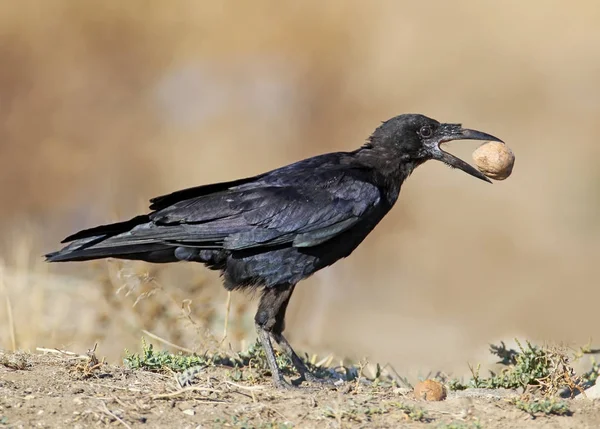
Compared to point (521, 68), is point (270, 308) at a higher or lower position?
lower

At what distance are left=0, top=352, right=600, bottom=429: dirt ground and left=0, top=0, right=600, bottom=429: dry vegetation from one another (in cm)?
423

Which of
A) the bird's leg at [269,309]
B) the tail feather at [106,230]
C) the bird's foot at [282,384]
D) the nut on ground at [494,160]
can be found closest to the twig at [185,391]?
the bird's foot at [282,384]

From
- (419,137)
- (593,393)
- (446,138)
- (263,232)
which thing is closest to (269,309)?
(263,232)

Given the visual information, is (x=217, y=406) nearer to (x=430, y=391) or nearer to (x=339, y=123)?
(x=430, y=391)

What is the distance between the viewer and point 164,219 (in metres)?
6.93

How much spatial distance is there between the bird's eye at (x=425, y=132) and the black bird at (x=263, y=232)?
2.27 ft

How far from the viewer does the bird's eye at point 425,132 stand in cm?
765

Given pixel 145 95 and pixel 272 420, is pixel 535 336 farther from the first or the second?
pixel 145 95

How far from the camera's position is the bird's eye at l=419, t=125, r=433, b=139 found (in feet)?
25.1

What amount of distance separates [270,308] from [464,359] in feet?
11.9

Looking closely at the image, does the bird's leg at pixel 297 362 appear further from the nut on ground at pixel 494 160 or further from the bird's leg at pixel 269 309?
the nut on ground at pixel 494 160

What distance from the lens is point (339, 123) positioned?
16.5m

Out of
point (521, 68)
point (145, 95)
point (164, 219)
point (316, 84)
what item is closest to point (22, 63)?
point (145, 95)

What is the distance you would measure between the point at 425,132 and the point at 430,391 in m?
2.30
